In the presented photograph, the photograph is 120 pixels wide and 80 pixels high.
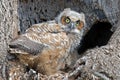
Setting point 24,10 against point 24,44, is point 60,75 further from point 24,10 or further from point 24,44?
point 24,10

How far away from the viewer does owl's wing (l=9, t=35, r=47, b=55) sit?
431 centimetres

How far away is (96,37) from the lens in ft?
19.3

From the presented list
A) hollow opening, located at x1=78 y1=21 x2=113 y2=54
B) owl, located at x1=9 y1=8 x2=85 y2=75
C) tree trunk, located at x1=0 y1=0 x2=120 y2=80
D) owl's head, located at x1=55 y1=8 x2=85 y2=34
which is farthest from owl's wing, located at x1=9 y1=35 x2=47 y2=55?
hollow opening, located at x1=78 y1=21 x2=113 y2=54

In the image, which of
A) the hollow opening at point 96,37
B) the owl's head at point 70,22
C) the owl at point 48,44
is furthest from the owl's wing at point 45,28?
the hollow opening at point 96,37

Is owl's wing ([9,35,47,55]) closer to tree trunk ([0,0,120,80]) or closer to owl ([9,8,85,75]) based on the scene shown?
owl ([9,8,85,75])

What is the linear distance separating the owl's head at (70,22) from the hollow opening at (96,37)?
855 mm

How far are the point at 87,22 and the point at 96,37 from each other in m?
0.34

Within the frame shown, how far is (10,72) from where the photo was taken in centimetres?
435

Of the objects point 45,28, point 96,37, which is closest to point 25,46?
point 45,28

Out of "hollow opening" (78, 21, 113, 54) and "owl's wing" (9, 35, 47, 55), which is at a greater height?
"owl's wing" (9, 35, 47, 55)

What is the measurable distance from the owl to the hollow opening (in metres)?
0.93

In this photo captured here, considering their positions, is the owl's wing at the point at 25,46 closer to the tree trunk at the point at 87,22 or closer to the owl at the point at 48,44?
the owl at the point at 48,44

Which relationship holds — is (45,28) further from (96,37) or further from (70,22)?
(96,37)

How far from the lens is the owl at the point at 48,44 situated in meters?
4.39
